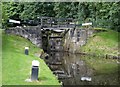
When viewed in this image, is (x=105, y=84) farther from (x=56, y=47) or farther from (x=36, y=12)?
(x=36, y=12)

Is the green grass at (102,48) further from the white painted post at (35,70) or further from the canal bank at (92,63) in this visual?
the white painted post at (35,70)

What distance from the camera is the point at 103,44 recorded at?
3625 centimetres

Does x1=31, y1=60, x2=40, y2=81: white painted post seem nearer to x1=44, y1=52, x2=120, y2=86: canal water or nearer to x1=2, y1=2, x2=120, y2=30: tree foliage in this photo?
x1=44, y1=52, x2=120, y2=86: canal water

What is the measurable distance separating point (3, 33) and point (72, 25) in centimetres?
956

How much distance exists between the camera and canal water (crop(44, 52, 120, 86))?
809 inches

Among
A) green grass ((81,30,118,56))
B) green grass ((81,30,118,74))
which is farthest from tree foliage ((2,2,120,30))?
green grass ((81,30,118,74))

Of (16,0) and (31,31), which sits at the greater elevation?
(16,0)

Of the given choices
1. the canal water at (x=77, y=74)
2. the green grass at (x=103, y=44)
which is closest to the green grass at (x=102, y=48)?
the green grass at (x=103, y=44)

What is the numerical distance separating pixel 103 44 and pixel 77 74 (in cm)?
1316

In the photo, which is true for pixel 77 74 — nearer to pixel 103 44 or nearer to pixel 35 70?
pixel 35 70

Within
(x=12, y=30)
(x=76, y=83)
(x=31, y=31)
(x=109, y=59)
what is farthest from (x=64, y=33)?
(x=76, y=83)

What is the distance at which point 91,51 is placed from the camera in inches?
1435

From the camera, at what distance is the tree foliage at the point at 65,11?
38.4 meters

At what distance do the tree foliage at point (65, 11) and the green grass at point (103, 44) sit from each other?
140 centimetres
